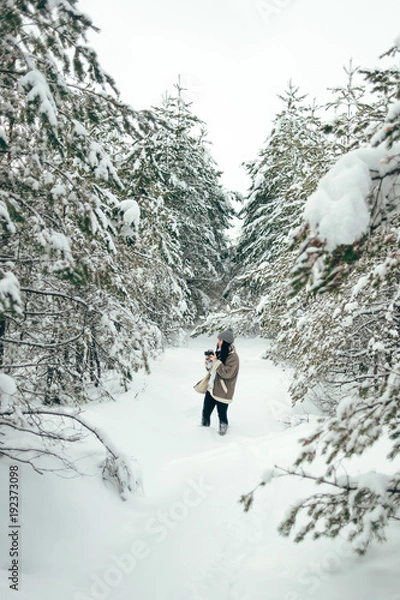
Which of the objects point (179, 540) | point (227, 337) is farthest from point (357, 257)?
point (227, 337)

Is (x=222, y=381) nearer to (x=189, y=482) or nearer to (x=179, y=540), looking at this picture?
(x=189, y=482)

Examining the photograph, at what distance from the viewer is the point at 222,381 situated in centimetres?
743

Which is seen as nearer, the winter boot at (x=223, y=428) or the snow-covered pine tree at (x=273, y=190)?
the winter boot at (x=223, y=428)

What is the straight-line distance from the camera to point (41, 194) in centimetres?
353

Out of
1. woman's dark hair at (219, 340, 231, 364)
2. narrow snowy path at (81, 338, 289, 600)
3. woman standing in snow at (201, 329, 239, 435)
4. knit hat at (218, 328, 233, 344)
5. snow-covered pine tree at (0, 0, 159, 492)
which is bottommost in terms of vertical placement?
narrow snowy path at (81, 338, 289, 600)

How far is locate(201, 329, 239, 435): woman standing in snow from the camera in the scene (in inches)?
290

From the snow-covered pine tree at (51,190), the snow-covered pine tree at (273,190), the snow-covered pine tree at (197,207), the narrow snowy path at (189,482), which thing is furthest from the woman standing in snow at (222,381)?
the snow-covered pine tree at (197,207)

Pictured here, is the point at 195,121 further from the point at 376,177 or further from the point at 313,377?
the point at 376,177

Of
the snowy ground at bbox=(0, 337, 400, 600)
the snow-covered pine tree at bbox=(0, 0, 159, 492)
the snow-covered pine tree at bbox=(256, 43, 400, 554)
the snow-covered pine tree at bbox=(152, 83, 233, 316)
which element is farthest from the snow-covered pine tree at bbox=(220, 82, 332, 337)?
the snow-covered pine tree at bbox=(256, 43, 400, 554)

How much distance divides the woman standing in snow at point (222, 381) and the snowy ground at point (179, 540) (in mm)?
1107

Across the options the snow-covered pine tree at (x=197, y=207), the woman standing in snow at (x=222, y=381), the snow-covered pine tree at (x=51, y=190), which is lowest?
the woman standing in snow at (x=222, y=381)

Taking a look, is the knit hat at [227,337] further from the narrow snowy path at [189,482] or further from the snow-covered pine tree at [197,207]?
the snow-covered pine tree at [197,207]

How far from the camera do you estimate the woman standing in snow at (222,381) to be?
736cm

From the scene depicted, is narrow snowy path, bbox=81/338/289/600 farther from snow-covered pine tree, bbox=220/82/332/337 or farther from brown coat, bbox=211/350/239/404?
snow-covered pine tree, bbox=220/82/332/337
